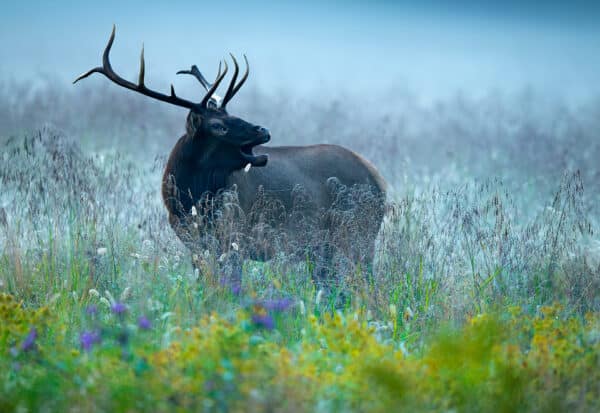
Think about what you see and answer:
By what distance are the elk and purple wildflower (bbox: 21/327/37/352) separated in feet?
5.96

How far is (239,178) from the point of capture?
6.89 m

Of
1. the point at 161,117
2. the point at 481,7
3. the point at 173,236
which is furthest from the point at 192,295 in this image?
the point at 481,7

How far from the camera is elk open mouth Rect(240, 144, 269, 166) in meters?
6.51

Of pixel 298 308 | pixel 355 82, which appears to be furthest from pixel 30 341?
pixel 355 82

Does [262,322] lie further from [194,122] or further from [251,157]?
[194,122]

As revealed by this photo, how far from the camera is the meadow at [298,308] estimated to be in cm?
370

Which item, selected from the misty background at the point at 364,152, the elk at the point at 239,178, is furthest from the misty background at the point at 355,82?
the elk at the point at 239,178

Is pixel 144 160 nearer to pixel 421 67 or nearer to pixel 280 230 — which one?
pixel 280 230

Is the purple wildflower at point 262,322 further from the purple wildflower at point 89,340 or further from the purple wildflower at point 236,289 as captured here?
the purple wildflower at point 236,289

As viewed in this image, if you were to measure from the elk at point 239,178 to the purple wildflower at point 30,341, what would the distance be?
182cm

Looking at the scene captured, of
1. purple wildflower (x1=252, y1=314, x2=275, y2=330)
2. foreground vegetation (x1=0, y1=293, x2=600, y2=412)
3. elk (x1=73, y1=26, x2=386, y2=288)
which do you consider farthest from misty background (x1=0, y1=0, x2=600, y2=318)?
purple wildflower (x1=252, y1=314, x2=275, y2=330)

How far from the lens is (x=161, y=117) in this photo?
563 inches

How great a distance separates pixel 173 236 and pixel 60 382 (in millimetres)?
2467

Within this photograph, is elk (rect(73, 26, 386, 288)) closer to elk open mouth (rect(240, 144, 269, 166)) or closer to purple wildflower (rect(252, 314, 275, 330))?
elk open mouth (rect(240, 144, 269, 166))
